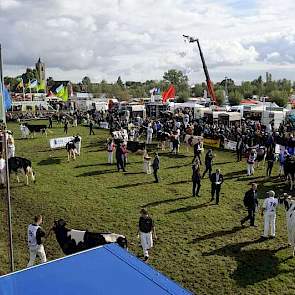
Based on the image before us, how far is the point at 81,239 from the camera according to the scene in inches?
400

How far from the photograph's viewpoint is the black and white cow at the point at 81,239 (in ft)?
32.8

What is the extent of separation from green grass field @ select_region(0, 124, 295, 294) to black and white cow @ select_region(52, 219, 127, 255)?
1.16 m

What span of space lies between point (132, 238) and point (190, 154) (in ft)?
44.2

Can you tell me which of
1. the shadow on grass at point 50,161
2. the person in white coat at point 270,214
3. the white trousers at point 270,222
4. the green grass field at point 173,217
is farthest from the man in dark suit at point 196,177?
the shadow on grass at point 50,161

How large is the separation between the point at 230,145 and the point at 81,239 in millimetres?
18629

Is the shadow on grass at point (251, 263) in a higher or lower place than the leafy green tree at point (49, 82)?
lower

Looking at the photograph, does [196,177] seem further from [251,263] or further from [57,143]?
[57,143]

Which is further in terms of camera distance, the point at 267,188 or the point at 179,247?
the point at 267,188

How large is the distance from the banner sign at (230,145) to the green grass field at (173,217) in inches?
118

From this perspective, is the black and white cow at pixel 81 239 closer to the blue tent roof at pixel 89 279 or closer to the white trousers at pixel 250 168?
the blue tent roof at pixel 89 279

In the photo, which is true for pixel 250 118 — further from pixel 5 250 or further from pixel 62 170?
pixel 5 250

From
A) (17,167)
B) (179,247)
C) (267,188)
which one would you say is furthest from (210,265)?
(17,167)

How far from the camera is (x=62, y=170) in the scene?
2100 cm

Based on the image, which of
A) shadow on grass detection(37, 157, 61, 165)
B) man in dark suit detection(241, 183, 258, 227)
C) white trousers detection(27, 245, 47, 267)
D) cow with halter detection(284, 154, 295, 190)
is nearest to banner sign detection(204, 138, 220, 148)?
cow with halter detection(284, 154, 295, 190)
